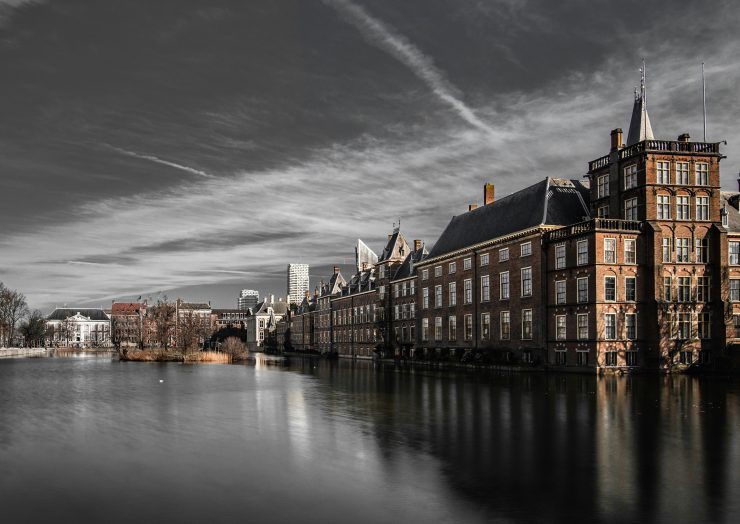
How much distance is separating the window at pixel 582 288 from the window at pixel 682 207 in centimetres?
908

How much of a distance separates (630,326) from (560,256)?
7.71 m

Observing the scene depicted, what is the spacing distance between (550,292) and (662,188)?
11894mm

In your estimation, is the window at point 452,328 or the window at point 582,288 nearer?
the window at point 582,288

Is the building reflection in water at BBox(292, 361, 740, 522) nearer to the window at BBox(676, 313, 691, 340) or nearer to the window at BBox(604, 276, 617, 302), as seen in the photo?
the window at BBox(604, 276, 617, 302)

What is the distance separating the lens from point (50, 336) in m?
186

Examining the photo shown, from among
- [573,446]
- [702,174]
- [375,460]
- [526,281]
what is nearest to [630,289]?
[526,281]

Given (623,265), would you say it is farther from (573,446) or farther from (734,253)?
(573,446)

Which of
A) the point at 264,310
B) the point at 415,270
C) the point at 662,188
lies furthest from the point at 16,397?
the point at 264,310

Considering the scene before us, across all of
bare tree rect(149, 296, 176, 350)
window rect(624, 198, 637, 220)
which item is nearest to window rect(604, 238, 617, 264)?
window rect(624, 198, 637, 220)

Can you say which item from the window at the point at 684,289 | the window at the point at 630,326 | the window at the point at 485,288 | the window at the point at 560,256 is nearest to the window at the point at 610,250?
the window at the point at 560,256

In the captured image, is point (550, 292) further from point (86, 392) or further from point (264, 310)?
point (264, 310)

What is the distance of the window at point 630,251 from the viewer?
49.8 meters

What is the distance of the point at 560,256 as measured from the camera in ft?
173

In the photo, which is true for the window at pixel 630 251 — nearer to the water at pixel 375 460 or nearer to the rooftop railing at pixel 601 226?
the rooftop railing at pixel 601 226
